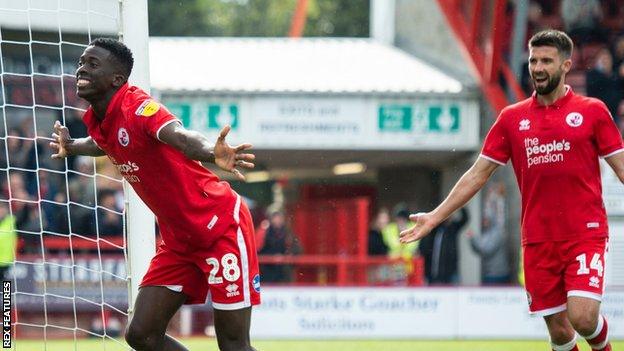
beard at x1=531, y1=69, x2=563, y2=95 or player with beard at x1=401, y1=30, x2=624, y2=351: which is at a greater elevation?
beard at x1=531, y1=69, x2=563, y2=95

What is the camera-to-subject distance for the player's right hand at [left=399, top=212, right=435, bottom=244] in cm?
722

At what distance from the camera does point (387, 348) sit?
13.2 m

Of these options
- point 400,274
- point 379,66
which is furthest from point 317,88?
point 400,274

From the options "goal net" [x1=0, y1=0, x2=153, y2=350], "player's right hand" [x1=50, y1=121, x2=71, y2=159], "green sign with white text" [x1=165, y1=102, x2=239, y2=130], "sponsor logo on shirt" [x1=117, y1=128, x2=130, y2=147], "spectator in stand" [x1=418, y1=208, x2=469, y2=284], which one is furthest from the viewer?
"green sign with white text" [x1=165, y1=102, x2=239, y2=130]

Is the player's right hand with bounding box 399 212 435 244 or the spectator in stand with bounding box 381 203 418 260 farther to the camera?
the spectator in stand with bounding box 381 203 418 260

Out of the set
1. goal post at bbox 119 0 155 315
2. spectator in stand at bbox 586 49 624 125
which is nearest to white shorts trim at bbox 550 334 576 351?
goal post at bbox 119 0 155 315

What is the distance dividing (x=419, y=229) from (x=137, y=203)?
5.95 ft

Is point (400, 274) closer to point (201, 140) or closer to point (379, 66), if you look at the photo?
point (379, 66)

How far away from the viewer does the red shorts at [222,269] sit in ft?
21.9

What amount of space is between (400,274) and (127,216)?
918 centimetres

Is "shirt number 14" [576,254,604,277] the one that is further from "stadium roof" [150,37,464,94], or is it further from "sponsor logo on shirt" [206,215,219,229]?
"stadium roof" [150,37,464,94]

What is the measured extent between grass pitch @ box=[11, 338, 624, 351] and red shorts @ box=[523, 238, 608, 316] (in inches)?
207

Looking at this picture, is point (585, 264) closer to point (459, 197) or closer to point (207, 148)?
point (459, 197)

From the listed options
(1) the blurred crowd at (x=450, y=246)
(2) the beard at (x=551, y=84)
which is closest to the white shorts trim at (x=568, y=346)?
(2) the beard at (x=551, y=84)
